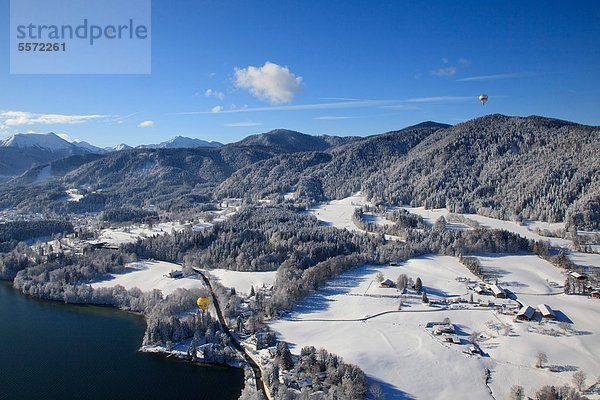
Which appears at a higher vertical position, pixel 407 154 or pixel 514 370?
pixel 407 154

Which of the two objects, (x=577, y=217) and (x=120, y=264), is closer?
(x=120, y=264)

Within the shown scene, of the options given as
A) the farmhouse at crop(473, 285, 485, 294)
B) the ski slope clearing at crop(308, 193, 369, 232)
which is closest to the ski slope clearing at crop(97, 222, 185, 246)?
the ski slope clearing at crop(308, 193, 369, 232)

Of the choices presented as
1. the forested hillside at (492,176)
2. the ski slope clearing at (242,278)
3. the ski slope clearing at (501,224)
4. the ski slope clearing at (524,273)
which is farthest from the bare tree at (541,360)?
the forested hillside at (492,176)

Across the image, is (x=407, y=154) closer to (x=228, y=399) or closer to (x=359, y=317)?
(x=359, y=317)

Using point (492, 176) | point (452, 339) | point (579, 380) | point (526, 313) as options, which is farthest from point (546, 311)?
point (492, 176)

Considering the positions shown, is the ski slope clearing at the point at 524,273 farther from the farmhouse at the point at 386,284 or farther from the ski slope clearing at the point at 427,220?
the farmhouse at the point at 386,284

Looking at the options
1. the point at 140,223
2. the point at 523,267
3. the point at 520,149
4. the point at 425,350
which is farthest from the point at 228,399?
the point at 520,149

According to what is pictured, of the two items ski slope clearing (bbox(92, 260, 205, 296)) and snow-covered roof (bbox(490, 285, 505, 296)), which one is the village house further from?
ski slope clearing (bbox(92, 260, 205, 296))

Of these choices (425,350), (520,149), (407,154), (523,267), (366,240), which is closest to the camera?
(425,350)
